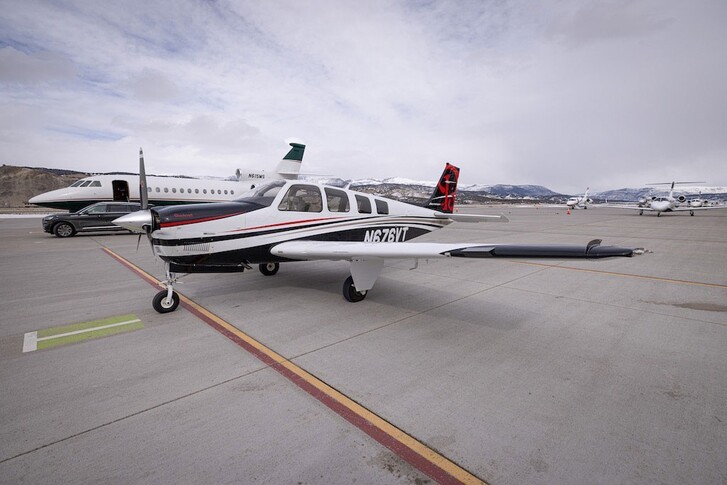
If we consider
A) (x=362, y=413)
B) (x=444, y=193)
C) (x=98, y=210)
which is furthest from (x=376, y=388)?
(x=98, y=210)

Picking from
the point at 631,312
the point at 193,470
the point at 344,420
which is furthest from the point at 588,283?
the point at 193,470

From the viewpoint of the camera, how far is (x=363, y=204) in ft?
24.6

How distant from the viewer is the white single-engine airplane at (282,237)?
5051mm

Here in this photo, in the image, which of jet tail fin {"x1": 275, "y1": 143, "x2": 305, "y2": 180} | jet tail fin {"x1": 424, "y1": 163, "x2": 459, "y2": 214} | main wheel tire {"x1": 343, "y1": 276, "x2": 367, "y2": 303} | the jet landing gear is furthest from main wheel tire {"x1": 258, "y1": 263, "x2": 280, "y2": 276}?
jet tail fin {"x1": 275, "y1": 143, "x2": 305, "y2": 180}

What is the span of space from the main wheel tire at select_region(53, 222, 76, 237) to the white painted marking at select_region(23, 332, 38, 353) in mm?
14675

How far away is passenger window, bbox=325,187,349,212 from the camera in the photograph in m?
6.83

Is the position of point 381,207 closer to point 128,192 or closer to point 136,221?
point 136,221

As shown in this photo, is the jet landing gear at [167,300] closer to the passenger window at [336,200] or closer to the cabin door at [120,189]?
the passenger window at [336,200]

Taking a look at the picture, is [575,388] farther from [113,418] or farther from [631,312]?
[113,418]

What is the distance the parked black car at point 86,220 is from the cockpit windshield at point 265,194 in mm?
12518

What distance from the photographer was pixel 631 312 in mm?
5629

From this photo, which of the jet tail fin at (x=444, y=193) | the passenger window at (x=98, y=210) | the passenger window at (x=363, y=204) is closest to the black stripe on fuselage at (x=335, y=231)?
the passenger window at (x=363, y=204)

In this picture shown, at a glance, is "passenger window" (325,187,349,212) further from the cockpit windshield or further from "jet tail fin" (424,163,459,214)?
"jet tail fin" (424,163,459,214)

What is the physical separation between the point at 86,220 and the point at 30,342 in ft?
50.2
